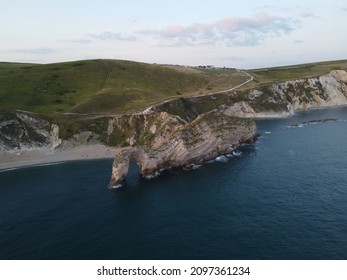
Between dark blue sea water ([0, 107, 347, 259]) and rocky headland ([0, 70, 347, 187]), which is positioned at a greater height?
rocky headland ([0, 70, 347, 187])

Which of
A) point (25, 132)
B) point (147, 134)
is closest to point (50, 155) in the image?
point (25, 132)

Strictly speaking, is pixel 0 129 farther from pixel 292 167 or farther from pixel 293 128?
pixel 293 128

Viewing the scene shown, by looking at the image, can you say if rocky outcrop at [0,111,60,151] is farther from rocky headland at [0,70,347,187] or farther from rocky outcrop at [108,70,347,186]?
rocky outcrop at [108,70,347,186]

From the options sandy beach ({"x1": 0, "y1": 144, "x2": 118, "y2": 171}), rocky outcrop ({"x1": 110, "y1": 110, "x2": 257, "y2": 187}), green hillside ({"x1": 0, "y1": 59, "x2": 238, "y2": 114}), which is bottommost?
sandy beach ({"x1": 0, "y1": 144, "x2": 118, "y2": 171})

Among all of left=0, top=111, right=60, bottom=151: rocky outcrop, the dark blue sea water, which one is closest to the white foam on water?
the dark blue sea water

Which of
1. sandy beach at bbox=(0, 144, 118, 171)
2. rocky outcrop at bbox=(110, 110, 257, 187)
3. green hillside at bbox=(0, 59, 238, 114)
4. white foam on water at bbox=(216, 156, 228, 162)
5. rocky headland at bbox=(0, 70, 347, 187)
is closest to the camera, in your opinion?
rocky outcrop at bbox=(110, 110, 257, 187)

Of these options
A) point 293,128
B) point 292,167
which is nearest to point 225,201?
point 292,167

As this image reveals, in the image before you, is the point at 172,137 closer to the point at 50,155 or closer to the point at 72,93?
the point at 50,155
